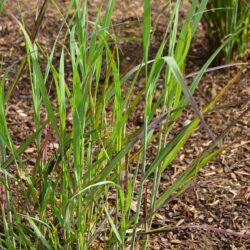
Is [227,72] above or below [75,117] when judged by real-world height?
below

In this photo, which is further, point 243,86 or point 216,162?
point 243,86

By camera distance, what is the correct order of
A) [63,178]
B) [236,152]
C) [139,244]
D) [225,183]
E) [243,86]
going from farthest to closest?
[243,86], [236,152], [225,183], [139,244], [63,178]

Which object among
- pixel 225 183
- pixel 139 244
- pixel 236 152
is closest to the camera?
pixel 139 244

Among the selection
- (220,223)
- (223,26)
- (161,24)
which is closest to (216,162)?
(220,223)

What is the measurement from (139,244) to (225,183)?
0.48 meters

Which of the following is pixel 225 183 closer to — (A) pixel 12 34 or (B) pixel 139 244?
(B) pixel 139 244

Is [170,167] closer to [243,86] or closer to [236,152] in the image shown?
[236,152]

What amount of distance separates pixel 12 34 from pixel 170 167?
1325 mm

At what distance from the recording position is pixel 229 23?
111 inches

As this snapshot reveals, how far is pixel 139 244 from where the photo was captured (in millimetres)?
1954

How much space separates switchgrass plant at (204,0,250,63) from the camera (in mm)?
2752

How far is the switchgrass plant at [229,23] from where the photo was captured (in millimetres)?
2752

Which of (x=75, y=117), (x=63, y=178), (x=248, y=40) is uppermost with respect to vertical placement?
(x=75, y=117)

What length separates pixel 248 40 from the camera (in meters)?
2.99
